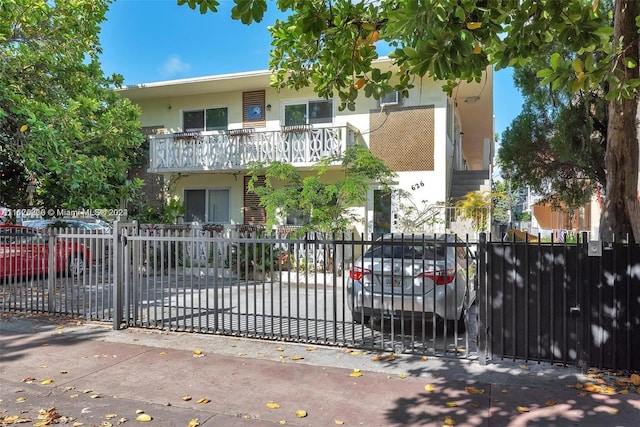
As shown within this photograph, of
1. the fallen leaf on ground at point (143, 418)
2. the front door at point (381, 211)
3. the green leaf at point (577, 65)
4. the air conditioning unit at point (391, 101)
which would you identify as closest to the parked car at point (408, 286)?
the green leaf at point (577, 65)

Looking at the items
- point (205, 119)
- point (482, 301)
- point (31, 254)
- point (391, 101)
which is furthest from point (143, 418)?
point (205, 119)

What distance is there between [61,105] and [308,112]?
746 cm

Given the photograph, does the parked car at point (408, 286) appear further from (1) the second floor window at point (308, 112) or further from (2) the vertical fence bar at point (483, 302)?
(1) the second floor window at point (308, 112)

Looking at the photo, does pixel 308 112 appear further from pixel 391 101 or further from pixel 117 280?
pixel 117 280

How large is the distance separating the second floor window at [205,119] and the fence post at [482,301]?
1281 cm

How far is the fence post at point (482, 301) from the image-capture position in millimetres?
5465

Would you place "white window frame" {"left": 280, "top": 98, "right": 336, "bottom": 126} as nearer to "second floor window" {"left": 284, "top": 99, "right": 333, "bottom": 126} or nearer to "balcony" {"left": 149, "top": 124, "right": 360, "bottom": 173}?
"second floor window" {"left": 284, "top": 99, "right": 333, "bottom": 126}

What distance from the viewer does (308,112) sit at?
51.6ft

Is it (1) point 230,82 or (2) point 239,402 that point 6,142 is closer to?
(1) point 230,82

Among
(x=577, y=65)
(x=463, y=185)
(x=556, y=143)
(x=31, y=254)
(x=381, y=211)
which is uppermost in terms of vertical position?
(x=556, y=143)

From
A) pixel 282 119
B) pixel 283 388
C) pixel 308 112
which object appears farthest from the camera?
pixel 282 119

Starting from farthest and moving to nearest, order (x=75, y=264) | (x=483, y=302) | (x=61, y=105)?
(x=61, y=105), (x=75, y=264), (x=483, y=302)

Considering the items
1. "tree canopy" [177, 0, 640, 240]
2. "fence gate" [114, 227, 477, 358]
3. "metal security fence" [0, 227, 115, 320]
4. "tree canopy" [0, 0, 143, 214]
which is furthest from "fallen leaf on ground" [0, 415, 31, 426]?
"tree canopy" [0, 0, 143, 214]

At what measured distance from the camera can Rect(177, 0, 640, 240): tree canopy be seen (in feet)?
12.8
